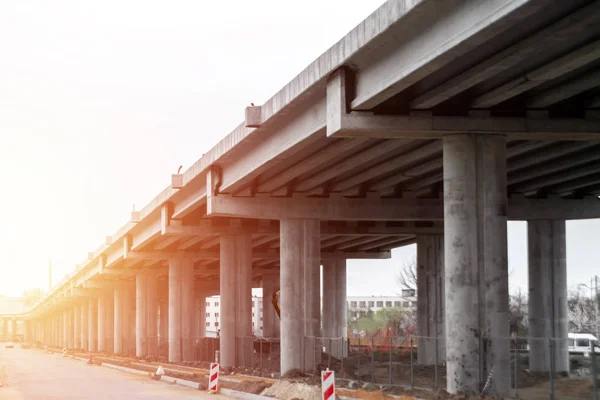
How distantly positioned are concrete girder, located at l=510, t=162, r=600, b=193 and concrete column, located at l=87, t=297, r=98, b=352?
90047 mm

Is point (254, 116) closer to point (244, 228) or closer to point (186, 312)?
point (244, 228)

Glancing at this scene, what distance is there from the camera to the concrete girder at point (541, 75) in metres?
21.3

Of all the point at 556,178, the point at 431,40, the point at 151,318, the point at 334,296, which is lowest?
the point at 151,318

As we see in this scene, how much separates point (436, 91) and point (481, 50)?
3.10m

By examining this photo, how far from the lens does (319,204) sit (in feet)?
142

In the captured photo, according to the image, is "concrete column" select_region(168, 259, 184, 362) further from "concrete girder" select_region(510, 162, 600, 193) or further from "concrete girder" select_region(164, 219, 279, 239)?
"concrete girder" select_region(510, 162, 600, 193)

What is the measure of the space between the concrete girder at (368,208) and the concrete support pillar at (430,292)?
11.8 metres

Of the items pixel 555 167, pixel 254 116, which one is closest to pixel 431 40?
pixel 254 116

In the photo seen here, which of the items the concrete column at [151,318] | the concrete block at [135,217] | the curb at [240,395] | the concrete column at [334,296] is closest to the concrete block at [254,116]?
the curb at [240,395]

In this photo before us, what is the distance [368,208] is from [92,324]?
3530 inches

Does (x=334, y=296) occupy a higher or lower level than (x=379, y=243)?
lower

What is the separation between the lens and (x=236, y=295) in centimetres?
5322

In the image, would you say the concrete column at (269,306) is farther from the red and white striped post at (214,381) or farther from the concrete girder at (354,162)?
the red and white striped post at (214,381)

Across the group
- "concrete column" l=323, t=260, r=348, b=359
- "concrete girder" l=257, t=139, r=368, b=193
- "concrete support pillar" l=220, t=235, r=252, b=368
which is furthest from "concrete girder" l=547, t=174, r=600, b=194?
"concrete column" l=323, t=260, r=348, b=359
